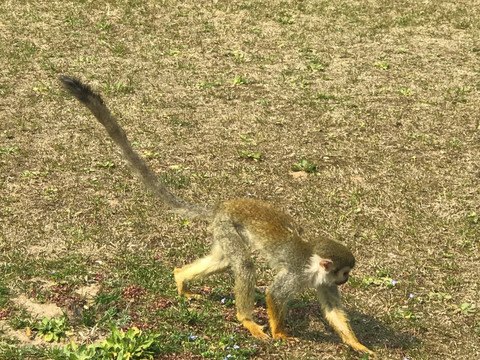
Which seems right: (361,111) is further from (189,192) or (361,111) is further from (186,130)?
(189,192)

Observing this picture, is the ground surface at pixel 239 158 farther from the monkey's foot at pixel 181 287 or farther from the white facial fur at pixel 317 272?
the white facial fur at pixel 317 272

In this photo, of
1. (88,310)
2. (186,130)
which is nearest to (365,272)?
(88,310)

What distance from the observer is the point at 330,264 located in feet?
19.4

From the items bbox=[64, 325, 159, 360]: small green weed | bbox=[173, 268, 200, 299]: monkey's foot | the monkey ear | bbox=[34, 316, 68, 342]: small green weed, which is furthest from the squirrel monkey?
bbox=[34, 316, 68, 342]: small green weed

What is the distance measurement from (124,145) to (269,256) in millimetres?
1830

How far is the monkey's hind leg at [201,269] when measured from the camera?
6457 millimetres

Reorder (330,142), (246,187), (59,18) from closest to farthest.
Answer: (246,187)
(330,142)
(59,18)

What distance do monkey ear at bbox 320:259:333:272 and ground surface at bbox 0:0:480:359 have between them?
868mm

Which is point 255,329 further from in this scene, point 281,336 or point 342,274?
point 342,274

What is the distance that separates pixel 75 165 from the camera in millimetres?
9625

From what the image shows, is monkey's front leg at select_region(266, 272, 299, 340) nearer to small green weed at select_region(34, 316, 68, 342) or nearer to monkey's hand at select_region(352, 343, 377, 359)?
monkey's hand at select_region(352, 343, 377, 359)

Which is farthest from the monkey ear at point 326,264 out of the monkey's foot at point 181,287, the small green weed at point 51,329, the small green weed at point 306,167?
the small green weed at point 306,167

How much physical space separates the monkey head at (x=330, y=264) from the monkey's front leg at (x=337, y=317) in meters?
0.24

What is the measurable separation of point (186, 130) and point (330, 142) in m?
2.51
